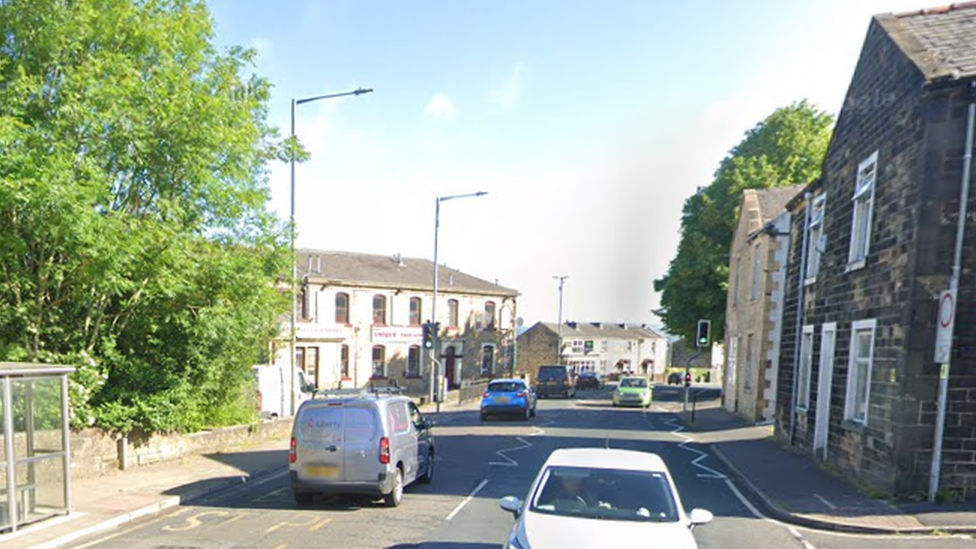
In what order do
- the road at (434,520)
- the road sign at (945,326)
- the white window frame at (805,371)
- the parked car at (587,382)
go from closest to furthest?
the road at (434,520) → the road sign at (945,326) → the white window frame at (805,371) → the parked car at (587,382)

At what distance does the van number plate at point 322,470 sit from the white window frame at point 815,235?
41.7ft

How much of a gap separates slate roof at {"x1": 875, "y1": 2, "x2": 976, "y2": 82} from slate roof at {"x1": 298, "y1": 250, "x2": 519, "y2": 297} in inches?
1135

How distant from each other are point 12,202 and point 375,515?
7384 millimetres

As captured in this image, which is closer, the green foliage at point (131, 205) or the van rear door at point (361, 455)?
the van rear door at point (361, 455)

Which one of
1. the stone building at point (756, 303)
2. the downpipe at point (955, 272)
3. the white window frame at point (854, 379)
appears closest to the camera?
the downpipe at point (955, 272)

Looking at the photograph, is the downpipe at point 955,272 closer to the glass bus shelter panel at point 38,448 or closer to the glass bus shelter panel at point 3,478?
the glass bus shelter panel at point 38,448

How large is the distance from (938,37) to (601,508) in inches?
460

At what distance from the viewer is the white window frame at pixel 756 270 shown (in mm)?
22688

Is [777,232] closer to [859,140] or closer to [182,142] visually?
[859,140]

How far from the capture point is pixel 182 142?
36.5ft

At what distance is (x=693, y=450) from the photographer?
643 inches

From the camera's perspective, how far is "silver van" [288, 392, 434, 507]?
9086 mm

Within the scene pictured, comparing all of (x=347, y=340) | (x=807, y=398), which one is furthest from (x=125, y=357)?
(x=347, y=340)

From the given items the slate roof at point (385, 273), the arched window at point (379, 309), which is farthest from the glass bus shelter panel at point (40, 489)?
the arched window at point (379, 309)
